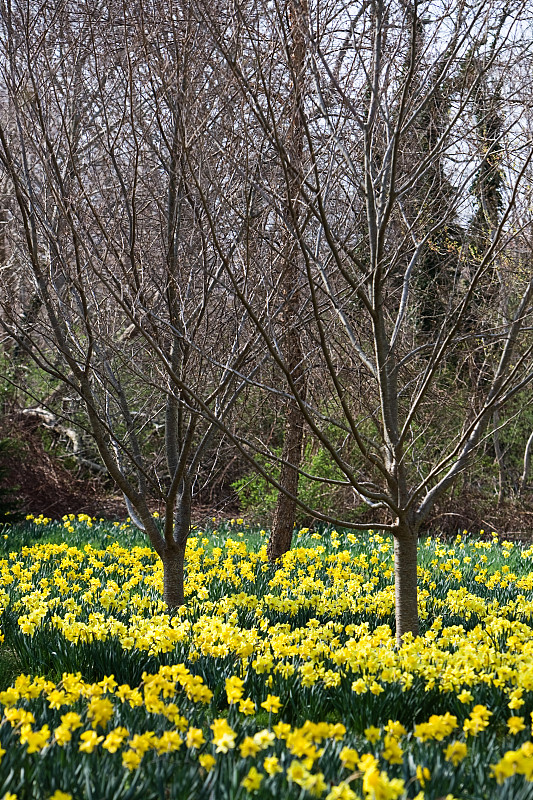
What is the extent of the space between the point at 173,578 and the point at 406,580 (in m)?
1.58

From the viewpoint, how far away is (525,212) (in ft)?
15.0

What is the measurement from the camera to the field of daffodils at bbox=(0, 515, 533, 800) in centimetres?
206

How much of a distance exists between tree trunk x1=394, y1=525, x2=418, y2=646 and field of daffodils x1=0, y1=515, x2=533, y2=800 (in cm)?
11

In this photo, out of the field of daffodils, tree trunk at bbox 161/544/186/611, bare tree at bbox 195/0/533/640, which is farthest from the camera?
tree trunk at bbox 161/544/186/611

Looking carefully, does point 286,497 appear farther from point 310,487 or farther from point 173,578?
point 310,487

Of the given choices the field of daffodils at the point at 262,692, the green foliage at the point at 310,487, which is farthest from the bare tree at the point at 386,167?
the green foliage at the point at 310,487

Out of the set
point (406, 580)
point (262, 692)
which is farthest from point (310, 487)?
point (262, 692)

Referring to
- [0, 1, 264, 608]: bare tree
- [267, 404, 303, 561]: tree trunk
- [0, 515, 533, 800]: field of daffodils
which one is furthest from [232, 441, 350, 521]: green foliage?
[0, 1, 264, 608]: bare tree

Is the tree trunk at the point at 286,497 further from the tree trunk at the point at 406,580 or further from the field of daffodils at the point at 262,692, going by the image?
the tree trunk at the point at 406,580

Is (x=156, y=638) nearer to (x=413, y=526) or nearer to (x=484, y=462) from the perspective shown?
(x=413, y=526)

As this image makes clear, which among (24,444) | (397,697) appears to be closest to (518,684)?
(397,697)

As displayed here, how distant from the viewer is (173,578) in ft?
15.0

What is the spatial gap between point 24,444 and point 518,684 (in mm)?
11140

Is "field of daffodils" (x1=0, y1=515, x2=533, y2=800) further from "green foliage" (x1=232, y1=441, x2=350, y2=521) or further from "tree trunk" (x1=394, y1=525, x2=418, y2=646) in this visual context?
"green foliage" (x1=232, y1=441, x2=350, y2=521)
